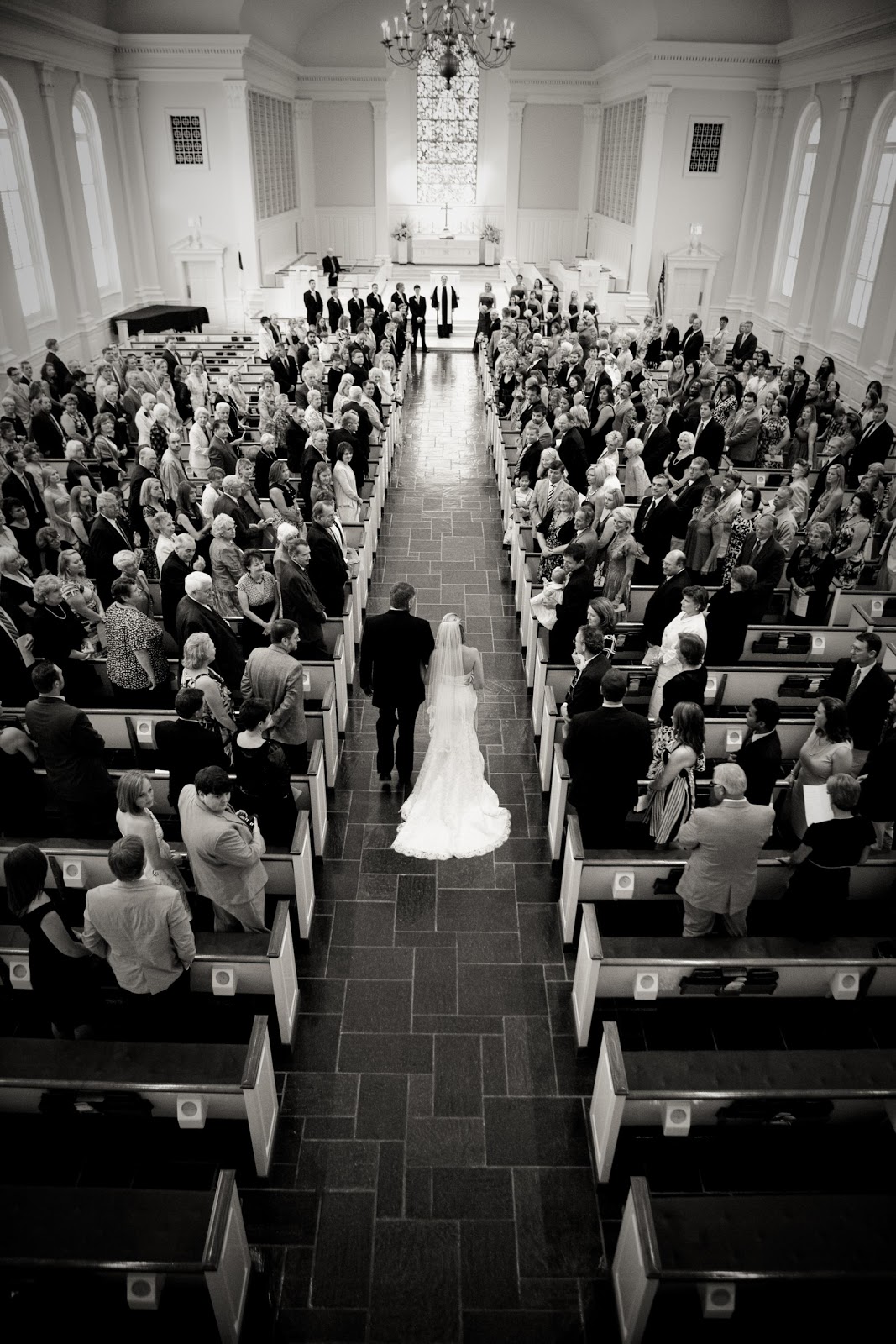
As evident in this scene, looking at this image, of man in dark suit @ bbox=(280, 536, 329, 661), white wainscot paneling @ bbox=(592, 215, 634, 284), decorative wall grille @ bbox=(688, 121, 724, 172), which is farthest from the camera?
white wainscot paneling @ bbox=(592, 215, 634, 284)

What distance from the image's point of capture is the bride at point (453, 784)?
19.2 feet

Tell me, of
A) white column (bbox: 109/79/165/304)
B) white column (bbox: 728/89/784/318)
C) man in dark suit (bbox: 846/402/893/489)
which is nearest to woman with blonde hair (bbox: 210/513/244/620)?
man in dark suit (bbox: 846/402/893/489)

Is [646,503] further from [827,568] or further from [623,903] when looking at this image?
[623,903]

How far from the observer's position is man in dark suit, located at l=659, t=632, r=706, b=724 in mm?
5211

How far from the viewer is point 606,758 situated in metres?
4.95

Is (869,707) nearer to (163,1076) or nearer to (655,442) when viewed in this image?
(163,1076)

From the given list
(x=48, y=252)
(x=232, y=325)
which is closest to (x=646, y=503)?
(x=48, y=252)

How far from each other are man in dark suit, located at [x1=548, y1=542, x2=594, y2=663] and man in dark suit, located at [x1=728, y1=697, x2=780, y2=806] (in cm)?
182

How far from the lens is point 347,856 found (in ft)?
19.6

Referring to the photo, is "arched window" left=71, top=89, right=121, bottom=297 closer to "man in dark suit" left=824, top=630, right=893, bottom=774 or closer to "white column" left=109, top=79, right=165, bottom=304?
"white column" left=109, top=79, right=165, bottom=304

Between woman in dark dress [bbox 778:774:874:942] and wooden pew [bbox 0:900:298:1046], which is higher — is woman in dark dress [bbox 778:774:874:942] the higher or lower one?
the higher one

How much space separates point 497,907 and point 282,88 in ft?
89.3

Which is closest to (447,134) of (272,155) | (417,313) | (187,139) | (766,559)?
(272,155)

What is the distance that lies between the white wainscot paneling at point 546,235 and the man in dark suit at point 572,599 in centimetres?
2643
